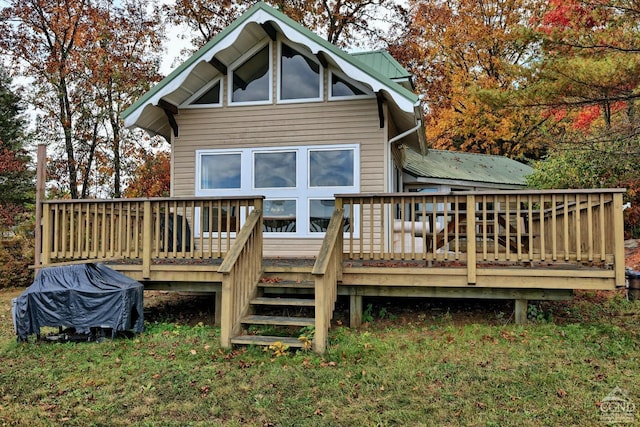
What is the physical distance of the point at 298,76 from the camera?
8.67m

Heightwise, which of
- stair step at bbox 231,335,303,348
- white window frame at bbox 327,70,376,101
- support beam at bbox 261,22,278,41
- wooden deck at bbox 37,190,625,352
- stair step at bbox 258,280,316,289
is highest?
support beam at bbox 261,22,278,41

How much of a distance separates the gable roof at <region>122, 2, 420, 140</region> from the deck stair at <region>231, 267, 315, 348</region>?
333 centimetres

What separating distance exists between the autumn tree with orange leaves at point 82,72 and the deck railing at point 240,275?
1304cm

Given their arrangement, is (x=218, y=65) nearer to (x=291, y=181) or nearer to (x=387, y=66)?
(x=291, y=181)

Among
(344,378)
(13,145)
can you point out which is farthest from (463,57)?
(13,145)

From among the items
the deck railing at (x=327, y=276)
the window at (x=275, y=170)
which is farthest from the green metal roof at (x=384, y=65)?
the deck railing at (x=327, y=276)

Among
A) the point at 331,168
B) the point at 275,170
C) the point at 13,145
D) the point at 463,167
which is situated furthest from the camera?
the point at 13,145

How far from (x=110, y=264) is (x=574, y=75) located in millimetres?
7901

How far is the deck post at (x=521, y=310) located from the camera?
5945mm

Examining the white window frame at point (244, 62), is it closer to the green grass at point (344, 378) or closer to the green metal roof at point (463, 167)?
the green grass at point (344, 378)

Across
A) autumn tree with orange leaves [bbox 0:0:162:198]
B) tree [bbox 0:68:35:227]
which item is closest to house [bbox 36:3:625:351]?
autumn tree with orange leaves [bbox 0:0:162:198]

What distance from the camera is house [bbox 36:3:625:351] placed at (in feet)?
19.0

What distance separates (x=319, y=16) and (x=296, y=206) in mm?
13837

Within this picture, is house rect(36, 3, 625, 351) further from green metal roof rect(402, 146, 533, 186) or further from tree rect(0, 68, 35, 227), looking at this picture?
tree rect(0, 68, 35, 227)
